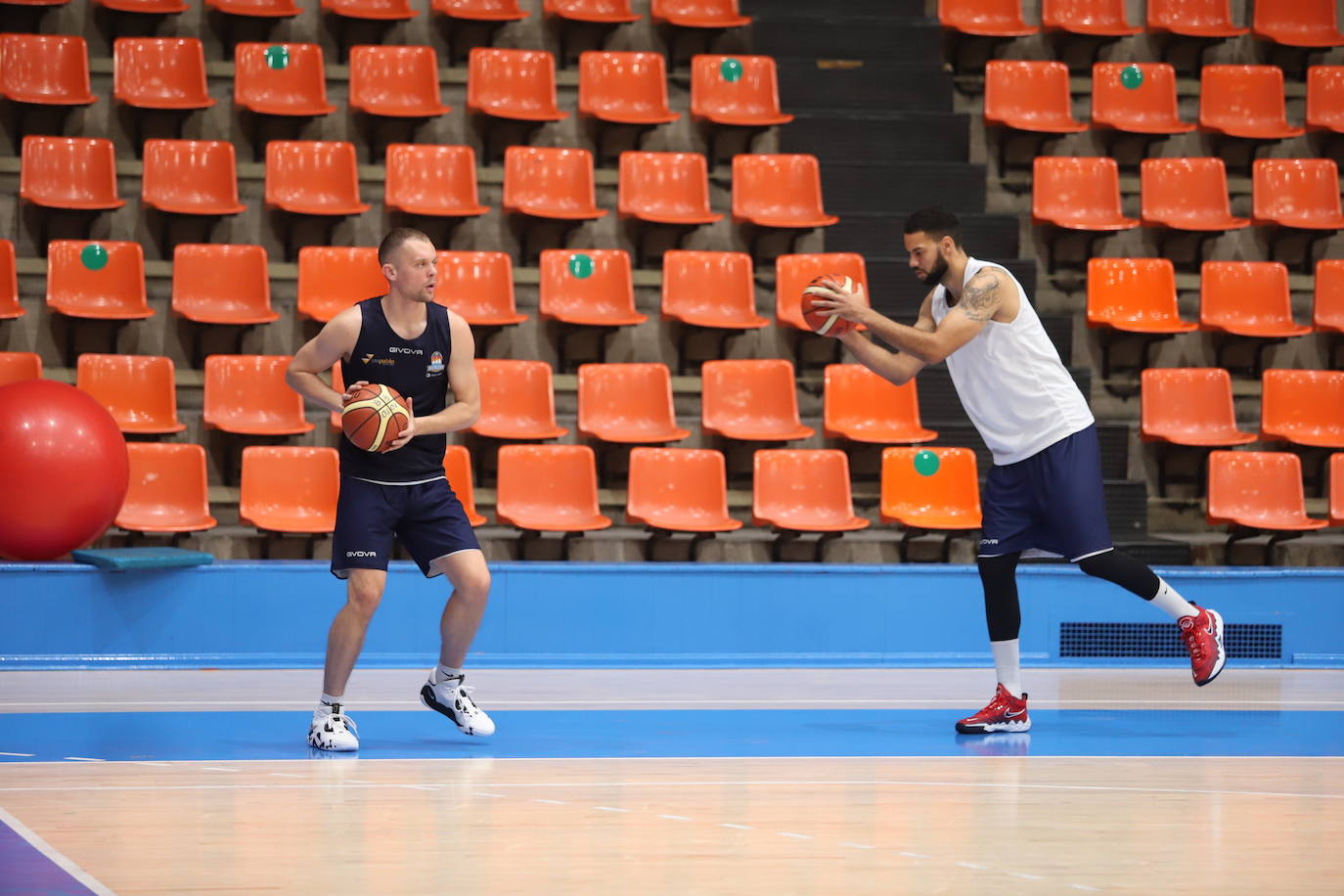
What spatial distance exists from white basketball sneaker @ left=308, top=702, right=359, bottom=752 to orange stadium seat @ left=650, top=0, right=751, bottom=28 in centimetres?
492

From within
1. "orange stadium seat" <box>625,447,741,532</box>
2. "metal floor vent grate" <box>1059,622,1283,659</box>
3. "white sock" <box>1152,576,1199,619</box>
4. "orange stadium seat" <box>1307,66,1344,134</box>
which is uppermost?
"orange stadium seat" <box>1307,66,1344,134</box>

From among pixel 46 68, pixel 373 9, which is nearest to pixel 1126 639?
pixel 373 9

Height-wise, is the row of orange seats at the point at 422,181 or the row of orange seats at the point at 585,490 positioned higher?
the row of orange seats at the point at 422,181

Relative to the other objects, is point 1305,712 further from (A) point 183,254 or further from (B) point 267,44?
(B) point 267,44

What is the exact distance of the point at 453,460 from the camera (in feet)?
19.5

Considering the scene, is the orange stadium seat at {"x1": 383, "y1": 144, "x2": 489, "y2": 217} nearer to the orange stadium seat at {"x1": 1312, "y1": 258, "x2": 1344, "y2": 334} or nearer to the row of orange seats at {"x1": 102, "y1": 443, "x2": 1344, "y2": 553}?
the row of orange seats at {"x1": 102, "y1": 443, "x2": 1344, "y2": 553}

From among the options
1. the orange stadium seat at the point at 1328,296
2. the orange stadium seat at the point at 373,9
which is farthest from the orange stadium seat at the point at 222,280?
the orange stadium seat at the point at 1328,296

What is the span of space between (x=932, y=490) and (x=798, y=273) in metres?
1.24

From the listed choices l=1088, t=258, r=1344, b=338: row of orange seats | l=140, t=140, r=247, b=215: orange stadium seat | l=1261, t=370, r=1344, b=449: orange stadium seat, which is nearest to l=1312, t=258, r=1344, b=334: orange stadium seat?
l=1088, t=258, r=1344, b=338: row of orange seats

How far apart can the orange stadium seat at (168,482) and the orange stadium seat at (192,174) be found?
57.4 inches

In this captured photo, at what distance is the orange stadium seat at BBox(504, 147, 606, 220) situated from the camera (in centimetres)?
720

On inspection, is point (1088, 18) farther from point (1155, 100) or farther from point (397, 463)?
point (397, 463)

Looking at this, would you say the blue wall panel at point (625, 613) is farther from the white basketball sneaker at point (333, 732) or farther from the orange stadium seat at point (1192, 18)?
the orange stadium seat at point (1192, 18)

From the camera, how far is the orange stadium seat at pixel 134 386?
6207 mm
